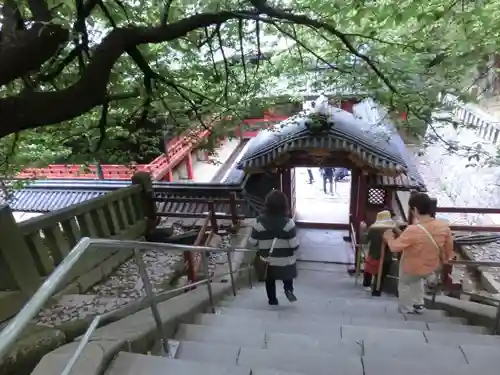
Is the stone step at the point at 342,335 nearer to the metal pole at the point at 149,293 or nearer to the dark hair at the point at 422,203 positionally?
the metal pole at the point at 149,293

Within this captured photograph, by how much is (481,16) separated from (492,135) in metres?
7.28

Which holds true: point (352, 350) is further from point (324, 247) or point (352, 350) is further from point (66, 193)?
point (66, 193)

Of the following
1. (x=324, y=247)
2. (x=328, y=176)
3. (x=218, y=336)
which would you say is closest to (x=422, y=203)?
(x=218, y=336)

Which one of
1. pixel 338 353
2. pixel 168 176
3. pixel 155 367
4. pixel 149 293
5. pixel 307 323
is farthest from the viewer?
pixel 168 176

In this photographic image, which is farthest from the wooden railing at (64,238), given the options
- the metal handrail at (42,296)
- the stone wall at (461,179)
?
the stone wall at (461,179)

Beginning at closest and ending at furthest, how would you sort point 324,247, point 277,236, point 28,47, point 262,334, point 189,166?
point 28,47 < point 262,334 < point 277,236 < point 324,247 < point 189,166

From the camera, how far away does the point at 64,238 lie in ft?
14.8

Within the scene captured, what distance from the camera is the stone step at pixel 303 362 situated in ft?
8.55

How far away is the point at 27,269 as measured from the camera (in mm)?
3475

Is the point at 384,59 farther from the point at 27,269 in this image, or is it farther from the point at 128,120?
the point at 27,269

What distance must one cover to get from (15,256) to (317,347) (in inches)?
104

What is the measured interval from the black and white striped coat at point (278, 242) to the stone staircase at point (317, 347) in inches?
18.3

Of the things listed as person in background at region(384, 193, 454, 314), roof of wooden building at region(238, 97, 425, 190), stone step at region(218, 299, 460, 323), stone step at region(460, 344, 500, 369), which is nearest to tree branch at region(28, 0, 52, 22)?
stone step at region(218, 299, 460, 323)

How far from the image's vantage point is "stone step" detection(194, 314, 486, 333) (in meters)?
3.52
